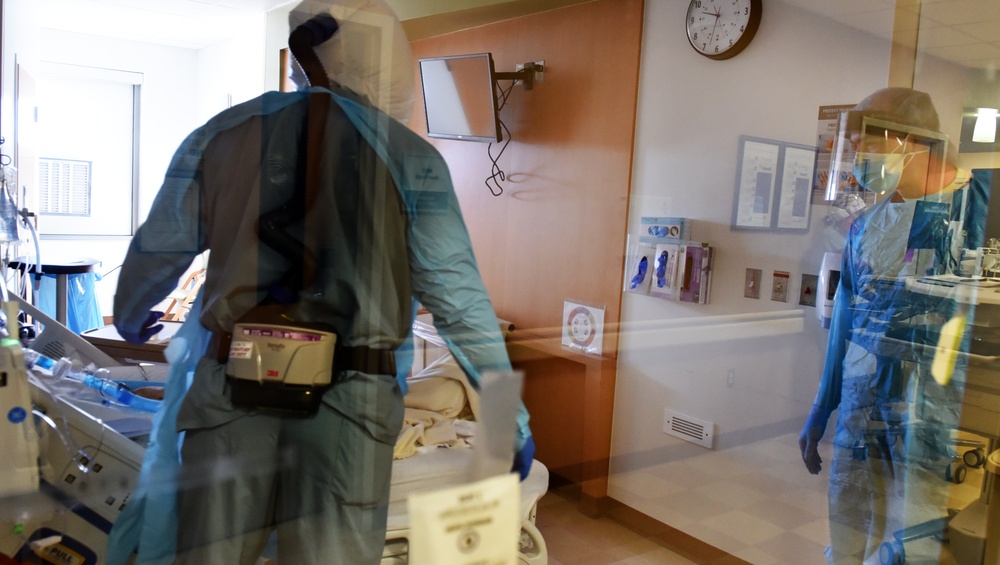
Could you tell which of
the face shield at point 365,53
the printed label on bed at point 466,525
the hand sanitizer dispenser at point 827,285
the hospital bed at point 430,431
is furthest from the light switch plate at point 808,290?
the printed label on bed at point 466,525

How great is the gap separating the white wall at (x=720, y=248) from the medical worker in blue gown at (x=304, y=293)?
1.42 m

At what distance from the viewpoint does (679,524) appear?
7.21 ft

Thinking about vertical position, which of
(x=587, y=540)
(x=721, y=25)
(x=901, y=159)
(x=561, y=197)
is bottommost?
(x=587, y=540)

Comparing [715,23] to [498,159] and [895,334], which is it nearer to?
[895,334]

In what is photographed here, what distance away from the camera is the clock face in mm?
1962

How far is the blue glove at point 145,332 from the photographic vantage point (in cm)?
72

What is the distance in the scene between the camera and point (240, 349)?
28.5 inches

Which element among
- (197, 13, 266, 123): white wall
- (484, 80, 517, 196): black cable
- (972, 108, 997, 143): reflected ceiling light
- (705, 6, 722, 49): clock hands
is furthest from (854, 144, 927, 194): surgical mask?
(197, 13, 266, 123): white wall

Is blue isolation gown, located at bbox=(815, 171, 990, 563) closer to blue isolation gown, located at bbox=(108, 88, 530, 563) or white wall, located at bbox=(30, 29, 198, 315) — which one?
blue isolation gown, located at bbox=(108, 88, 530, 563)

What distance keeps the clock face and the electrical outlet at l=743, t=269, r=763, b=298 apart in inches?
24.2

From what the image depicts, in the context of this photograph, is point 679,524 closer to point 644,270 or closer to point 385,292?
point 644,270

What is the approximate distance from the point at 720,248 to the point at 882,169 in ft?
2.06

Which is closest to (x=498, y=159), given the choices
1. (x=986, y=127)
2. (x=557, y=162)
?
(x=557, y=162)

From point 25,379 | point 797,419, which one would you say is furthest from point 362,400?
point 797,419
